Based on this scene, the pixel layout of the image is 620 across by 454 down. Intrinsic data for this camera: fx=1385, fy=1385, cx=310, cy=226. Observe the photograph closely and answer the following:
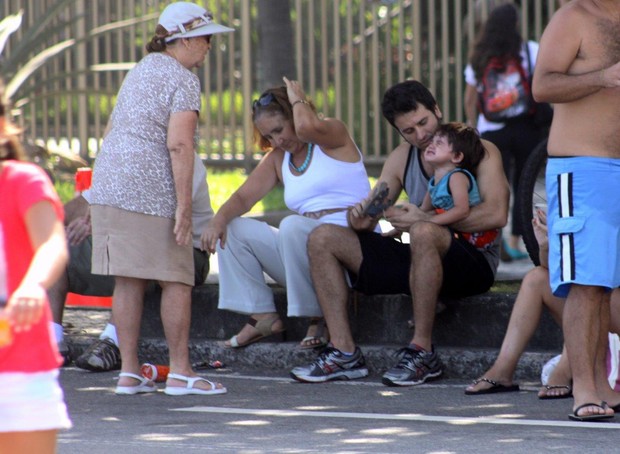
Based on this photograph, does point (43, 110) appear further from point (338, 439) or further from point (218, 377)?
point (338, 439)

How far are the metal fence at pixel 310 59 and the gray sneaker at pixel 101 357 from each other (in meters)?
6.46

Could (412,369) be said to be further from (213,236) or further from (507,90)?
(507,90)

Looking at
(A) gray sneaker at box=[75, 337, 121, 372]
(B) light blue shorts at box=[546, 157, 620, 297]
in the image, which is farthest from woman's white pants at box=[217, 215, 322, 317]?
(B) light blue shorts at box=[546, 157, 620, 297]

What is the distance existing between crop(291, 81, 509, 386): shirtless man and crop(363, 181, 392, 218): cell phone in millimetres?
41

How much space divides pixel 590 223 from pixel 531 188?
5.10 ft

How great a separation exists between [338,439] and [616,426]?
3.59ft

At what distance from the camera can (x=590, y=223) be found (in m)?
5.43

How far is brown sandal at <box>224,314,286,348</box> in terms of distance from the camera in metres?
7.21

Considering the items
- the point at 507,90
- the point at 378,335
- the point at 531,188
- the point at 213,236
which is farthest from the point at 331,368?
the point at 507,90

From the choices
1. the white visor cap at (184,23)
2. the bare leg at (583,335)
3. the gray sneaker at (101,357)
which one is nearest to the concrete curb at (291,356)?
the gray sneaker at (101,357)

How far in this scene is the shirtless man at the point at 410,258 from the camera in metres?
6.57

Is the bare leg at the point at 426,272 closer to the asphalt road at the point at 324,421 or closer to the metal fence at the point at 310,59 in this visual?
the asphalt road at the point at 324,421

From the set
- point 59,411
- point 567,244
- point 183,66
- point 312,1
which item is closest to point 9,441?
point 59,411

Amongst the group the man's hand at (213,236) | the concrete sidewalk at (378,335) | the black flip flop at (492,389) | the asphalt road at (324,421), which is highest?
the man's hand at (213,236)
